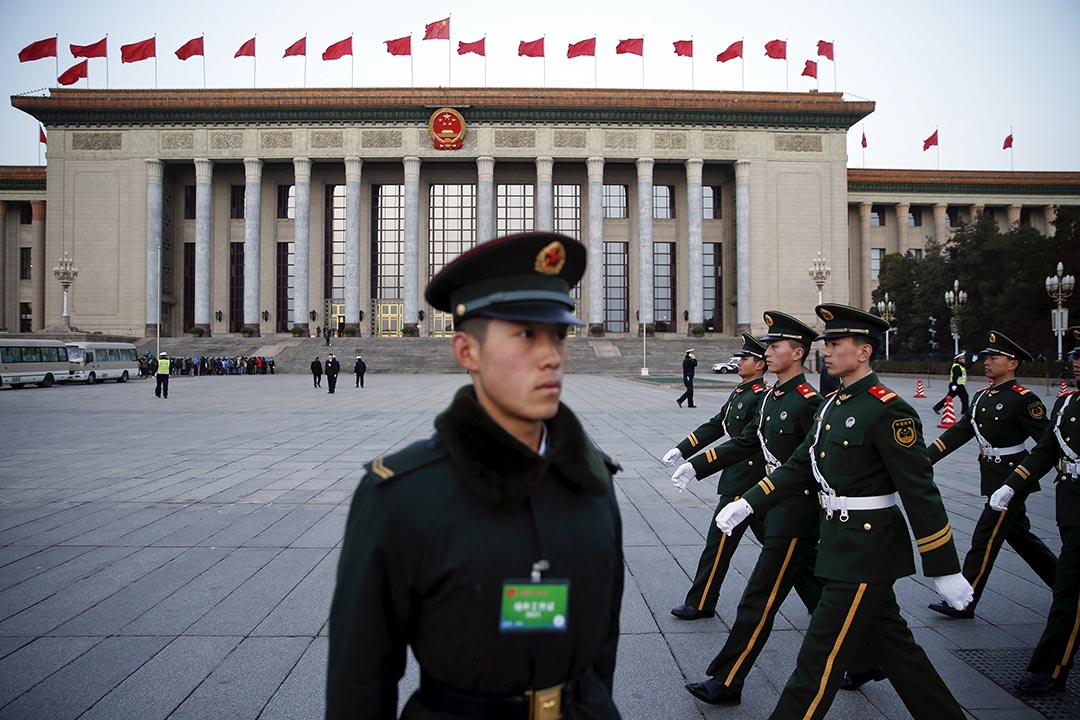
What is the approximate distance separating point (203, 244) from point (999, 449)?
53032 millimetres

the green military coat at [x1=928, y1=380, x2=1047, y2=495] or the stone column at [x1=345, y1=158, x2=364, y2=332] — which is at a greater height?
the stone column at [x1=345, y1=158, x2=364, y2=332]

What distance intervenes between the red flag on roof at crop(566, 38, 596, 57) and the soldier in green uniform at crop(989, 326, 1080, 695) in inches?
1812

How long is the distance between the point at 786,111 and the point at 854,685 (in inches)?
2087

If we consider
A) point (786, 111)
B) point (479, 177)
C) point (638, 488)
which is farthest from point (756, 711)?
point (786, 111)

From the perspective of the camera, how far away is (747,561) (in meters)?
5.76

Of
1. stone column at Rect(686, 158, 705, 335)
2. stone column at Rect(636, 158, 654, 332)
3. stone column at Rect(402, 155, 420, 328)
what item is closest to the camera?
stone column at Rect(402, 155, 420, 328)

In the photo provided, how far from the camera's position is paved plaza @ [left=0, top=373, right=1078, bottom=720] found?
3.51m

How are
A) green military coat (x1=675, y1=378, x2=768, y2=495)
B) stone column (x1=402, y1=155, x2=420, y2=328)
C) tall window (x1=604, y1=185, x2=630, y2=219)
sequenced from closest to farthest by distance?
1. green military coat (x1=675, y1=378, x2=768, y2=495)
2. stone column (x1=402, y1=155, x2=420, y2=328)
3. tall window (x1=604, y1=185, x2=630, y2=219)

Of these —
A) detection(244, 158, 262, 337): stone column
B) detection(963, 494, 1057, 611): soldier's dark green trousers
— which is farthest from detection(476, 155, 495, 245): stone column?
detection(963, 494, 1057, 611): soldier's dark green trousers

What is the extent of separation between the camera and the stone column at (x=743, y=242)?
5019 centimetres

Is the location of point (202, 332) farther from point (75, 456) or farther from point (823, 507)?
point (823, 507)

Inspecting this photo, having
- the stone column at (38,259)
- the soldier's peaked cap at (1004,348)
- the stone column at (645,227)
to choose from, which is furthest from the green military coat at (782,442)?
the stone column at (38,259)

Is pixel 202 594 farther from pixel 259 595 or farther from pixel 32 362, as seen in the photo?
pixel 32 362

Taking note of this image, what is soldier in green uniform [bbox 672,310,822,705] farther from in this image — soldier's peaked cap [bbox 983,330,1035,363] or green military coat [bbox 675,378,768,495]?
soldier's peaked cap [bbox 983,330,1035,363]
